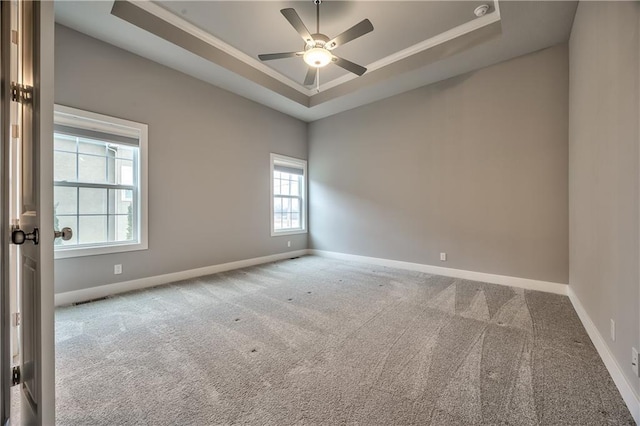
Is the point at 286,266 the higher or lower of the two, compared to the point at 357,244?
lower

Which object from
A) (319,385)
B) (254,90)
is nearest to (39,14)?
(319,385)

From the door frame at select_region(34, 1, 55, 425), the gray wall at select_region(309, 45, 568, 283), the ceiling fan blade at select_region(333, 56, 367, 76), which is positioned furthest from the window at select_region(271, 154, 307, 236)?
the door frame at select_region(34, 1, 55, 425)

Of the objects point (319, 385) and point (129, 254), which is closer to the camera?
point (319, 385)

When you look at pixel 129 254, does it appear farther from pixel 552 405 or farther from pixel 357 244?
pixel 552 405

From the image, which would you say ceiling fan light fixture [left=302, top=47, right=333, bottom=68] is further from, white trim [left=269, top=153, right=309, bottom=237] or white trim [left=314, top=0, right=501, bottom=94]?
white trim [left=269, top=153, right=309, bottom=237]

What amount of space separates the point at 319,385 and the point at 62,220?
3277 mm

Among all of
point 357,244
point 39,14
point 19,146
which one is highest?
point 39,14

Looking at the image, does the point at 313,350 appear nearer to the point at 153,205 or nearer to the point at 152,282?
the point at 152,282

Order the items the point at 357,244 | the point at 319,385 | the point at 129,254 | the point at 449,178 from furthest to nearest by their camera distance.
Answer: the point at 357,244 < the point at 449,178 < the point at 129,254 < the point at 319,385

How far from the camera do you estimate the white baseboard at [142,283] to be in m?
2.87

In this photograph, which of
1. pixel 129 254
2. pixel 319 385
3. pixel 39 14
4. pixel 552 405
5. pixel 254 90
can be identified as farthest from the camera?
pixel 254 90

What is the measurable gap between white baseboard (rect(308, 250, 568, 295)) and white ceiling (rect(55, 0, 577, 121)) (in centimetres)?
Answer: 288

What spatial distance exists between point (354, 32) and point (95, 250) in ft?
12.1

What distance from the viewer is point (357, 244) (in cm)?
503
